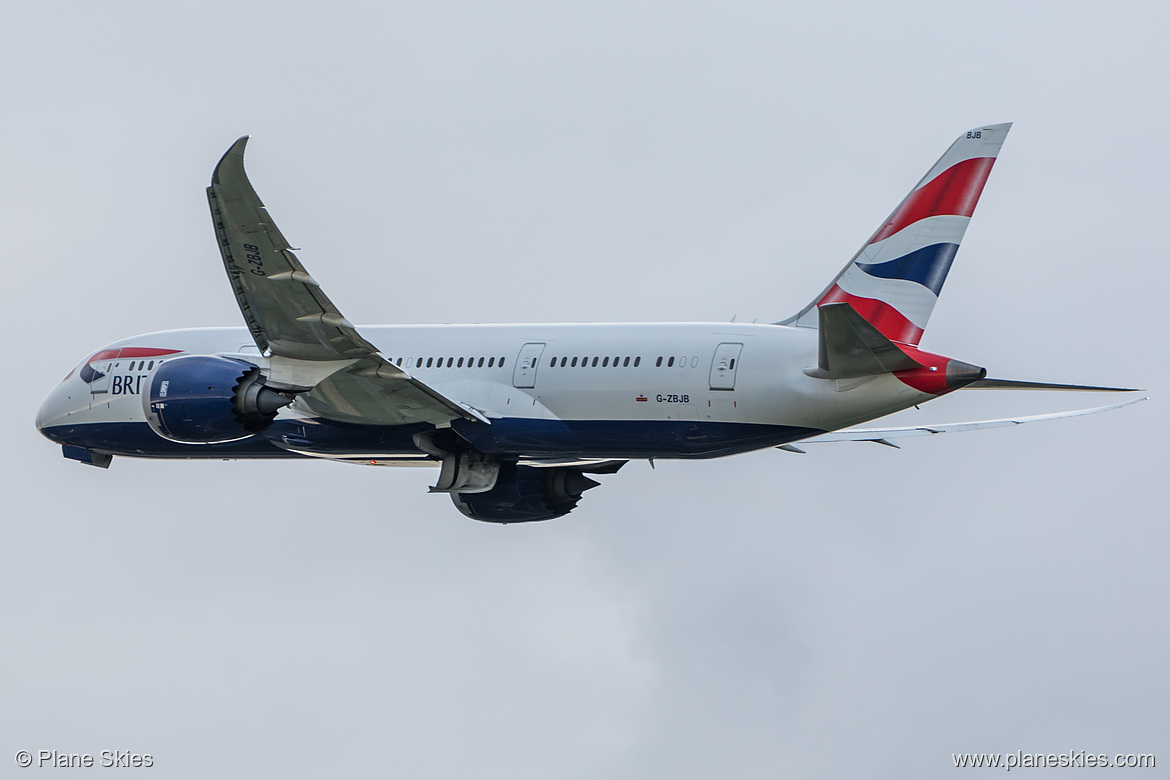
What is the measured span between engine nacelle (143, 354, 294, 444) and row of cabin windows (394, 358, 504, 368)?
3.33 metres

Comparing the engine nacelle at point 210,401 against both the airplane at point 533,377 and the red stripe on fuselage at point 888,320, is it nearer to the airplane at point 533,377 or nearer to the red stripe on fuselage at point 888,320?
the airplane at point 533,377

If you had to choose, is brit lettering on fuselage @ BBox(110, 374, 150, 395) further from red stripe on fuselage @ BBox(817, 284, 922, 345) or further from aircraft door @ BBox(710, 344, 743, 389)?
red stripe on fuselage @ BBox(817, 284, 922, 345)

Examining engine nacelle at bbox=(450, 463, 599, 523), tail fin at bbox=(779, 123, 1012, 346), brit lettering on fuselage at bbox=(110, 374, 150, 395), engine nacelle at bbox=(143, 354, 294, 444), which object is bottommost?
engine nacelle at bbox=(450, 463, 599, 523)

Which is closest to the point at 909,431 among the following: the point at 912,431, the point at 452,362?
the point at 912,431

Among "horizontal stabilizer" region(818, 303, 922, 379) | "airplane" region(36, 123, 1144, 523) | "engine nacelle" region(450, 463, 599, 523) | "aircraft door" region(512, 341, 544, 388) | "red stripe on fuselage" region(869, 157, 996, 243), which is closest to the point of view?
"horizontal stabilizer" region(818, 303, 922, 379)

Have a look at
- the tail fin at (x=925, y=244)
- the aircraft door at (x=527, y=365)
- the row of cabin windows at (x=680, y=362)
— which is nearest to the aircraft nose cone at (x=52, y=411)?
the aircraft door at (x=527, y=365)

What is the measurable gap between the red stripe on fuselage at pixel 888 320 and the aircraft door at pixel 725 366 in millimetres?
2735

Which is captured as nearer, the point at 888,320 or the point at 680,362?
the point at 680,362

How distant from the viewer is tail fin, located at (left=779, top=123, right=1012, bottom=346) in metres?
35.6

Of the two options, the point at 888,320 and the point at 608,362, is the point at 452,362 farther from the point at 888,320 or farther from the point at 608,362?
the point at 888,320

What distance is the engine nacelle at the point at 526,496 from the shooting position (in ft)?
132

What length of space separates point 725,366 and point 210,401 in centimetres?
1017

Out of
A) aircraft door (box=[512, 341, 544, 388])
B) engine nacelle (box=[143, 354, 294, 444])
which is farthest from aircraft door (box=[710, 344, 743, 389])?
engine nacelle (box=[143, 354, 294, 444])

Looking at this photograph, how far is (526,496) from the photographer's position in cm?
4053
